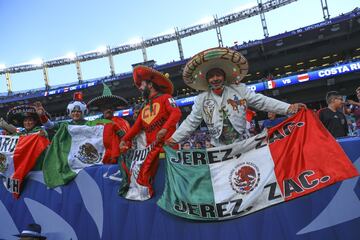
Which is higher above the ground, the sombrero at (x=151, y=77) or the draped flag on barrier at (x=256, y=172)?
the sombrero at (x=151, y=77)

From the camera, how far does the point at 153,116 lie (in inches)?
139

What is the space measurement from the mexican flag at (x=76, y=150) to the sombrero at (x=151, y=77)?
2.79ft

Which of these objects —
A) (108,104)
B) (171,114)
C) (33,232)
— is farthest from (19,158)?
(171,114)

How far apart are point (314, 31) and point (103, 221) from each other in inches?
978

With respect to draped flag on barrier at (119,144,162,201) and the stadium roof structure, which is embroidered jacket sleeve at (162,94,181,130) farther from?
the stadium roof structure

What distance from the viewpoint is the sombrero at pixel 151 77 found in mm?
3701

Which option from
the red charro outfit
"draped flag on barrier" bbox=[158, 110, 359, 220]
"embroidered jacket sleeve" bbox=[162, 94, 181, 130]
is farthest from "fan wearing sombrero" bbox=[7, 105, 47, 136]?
"draped flag on barrier" bbox=[158, 110, 359, 220]

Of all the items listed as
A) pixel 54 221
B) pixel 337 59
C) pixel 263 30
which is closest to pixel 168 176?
pixel 54 221

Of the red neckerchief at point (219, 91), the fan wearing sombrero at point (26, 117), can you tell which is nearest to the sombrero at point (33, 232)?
the fan wearing sombrero at point (26, 117)

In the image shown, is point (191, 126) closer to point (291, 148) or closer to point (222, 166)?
point (222, 166)

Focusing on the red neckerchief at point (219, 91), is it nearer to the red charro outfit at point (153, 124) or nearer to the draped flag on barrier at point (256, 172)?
the red charro outfit at point (153, 124)

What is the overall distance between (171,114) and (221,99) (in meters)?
0.57

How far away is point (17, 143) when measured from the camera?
446 centimetres

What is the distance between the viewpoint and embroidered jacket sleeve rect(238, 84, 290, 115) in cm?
282
